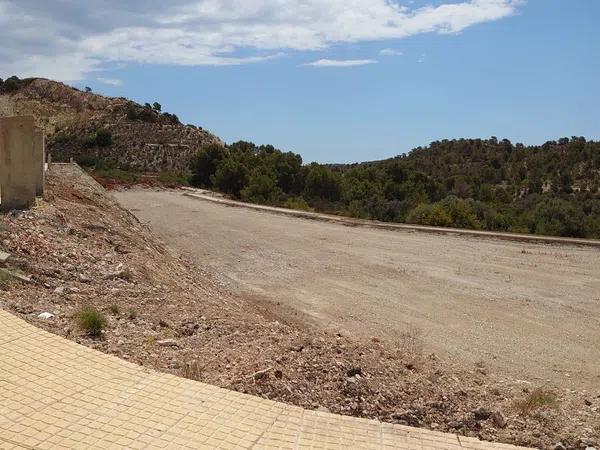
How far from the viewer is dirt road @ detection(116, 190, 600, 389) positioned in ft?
35.0

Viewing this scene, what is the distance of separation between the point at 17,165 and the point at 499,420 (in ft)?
33.1

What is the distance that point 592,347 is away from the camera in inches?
421

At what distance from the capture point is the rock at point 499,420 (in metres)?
5.78

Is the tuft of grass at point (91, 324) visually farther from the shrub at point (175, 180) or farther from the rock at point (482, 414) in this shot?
the shrub at point (175, 180)

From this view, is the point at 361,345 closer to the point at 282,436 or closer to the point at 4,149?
the point at 282,436

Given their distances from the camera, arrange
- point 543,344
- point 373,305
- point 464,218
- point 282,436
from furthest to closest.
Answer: point 464,218
point 373,305
point 543,344
point 282,436

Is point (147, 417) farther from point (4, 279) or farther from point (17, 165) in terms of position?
point (17, 165)

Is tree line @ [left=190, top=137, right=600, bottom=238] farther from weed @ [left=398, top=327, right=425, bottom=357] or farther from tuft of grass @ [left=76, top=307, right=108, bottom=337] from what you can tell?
tuft of grass @ [left=76, top=307, right=108, bottom=337]

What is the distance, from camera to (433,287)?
15.4 meters

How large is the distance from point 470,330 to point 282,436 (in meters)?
7.49

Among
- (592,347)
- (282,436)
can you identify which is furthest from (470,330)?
(282,436)

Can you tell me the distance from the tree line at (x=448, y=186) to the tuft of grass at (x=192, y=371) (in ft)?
72.0

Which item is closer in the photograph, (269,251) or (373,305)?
(373,305)

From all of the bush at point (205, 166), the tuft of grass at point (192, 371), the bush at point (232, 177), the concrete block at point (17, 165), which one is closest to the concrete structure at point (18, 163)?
the concrete block at point (17, 165)
